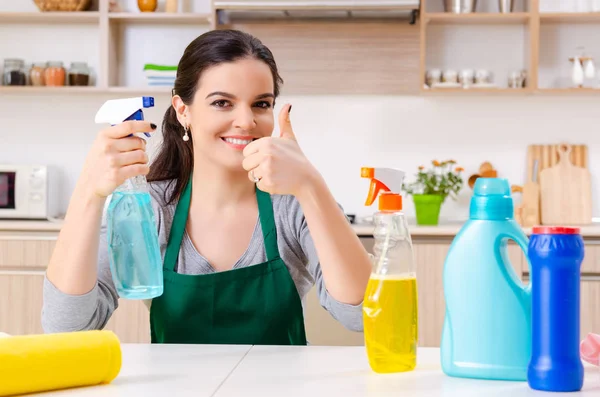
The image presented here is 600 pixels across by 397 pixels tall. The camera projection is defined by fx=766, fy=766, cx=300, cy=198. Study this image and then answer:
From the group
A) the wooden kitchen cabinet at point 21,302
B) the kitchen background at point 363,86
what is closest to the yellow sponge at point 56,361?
the wooden kitchen cabinet at point 21,302

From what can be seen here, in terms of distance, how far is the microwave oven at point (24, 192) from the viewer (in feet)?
11.5

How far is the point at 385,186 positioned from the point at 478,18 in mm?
2694

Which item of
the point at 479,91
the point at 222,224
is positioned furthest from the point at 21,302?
the point at 479,91

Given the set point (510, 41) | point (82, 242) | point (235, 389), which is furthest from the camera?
point (510, 41)

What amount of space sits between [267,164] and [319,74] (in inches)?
100

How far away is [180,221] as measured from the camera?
173 cm

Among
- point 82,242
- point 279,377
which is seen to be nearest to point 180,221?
point 82,242

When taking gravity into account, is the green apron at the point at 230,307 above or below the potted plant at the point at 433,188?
below

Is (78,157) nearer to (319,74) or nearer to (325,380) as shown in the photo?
(319,74)

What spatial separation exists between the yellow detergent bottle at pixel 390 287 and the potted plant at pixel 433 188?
2399 mm

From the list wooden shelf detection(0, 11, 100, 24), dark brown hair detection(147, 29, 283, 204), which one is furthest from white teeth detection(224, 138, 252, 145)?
wooden shelf detection(0, 11, 100, 24)

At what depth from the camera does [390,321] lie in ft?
3.52

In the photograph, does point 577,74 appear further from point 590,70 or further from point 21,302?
point 21,302

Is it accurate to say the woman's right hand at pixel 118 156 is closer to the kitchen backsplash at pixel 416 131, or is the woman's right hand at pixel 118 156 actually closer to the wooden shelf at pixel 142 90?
the wooden shelf at pixel 142 90
